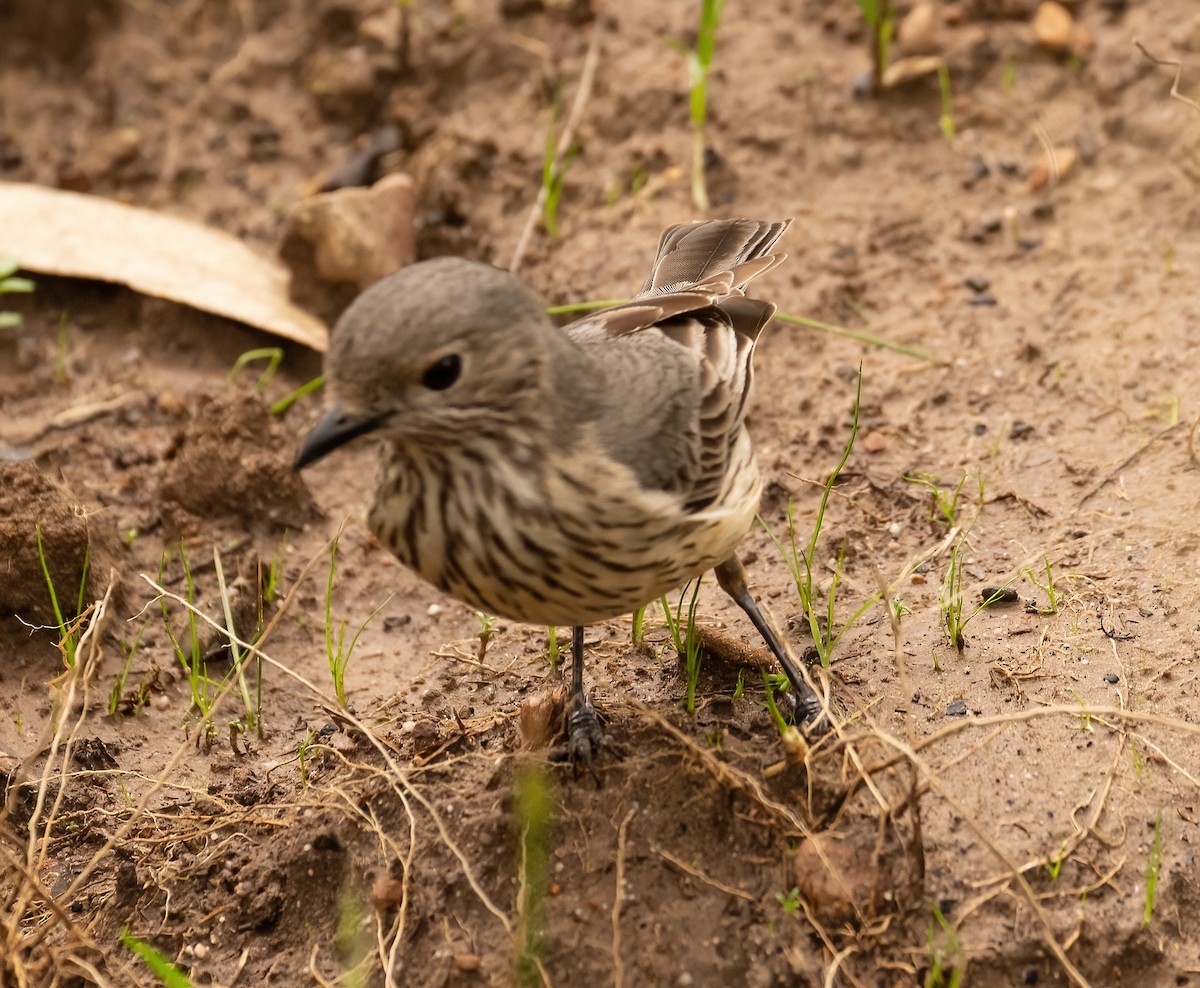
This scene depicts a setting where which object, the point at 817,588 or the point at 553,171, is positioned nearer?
the point at 817,588

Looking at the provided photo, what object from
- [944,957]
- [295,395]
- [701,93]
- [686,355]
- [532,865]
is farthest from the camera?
[701,93]

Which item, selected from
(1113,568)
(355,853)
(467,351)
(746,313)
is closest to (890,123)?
(746,313)

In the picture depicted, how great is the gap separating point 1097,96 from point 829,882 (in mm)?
4845

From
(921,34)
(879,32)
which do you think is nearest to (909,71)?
(921,34)

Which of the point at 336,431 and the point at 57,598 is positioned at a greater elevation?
the point at 336,431

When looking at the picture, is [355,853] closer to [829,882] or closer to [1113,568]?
[829,882]

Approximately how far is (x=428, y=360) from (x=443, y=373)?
8 centimetres

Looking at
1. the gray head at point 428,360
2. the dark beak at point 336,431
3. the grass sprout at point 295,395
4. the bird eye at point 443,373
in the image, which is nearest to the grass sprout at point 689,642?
the gray head at point 428,360

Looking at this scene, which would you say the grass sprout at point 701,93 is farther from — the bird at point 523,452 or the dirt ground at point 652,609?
the bird at point 523,452

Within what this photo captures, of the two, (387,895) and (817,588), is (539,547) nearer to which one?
(387,895)

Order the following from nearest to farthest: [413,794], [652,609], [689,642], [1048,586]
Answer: [413,794], [689,642], [1048,586], [652,609]

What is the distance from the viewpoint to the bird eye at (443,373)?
3.71 metres

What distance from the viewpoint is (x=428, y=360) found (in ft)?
12.1

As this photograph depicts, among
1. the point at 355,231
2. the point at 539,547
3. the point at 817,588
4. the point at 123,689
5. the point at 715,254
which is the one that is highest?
the point at 539,547
